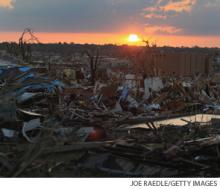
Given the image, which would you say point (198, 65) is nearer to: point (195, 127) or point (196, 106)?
point (196, 106)

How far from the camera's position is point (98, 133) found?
9.41 meters

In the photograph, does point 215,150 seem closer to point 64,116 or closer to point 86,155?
point 86,155

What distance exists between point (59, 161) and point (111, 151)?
89 centimetres

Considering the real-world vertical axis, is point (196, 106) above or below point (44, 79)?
below

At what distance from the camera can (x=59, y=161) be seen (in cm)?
765

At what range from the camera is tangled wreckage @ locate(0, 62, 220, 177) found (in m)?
7.20

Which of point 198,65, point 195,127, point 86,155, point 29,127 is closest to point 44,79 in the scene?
point 29,127

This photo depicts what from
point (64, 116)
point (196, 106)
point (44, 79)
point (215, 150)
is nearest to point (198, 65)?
point (196, 106)

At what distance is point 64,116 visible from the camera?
11180 mm

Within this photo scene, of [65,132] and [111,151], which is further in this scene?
[65,132]

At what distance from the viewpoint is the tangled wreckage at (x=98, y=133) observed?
7199mm
